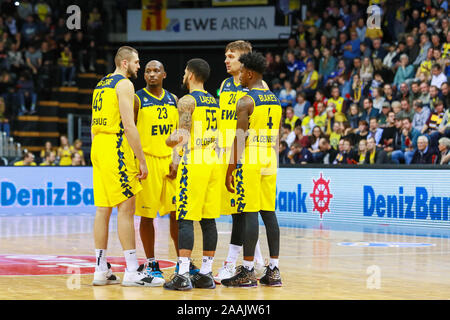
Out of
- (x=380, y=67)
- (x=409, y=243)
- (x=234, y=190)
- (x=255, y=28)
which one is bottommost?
(x=409, y=243)

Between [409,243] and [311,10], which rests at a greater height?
[311,10]

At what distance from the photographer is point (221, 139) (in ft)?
29.2

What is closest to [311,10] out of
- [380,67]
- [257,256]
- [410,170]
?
[380,67]

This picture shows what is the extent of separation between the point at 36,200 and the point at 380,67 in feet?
30.4

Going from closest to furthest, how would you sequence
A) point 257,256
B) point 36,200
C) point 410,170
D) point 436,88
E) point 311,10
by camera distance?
1. point 257,256
2. point 410,170
3. point 436,88
4. point 36,200
5. point 311,10

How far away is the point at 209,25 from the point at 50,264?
17.9 meters

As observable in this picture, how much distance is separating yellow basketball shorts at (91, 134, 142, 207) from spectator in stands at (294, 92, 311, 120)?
1403cm

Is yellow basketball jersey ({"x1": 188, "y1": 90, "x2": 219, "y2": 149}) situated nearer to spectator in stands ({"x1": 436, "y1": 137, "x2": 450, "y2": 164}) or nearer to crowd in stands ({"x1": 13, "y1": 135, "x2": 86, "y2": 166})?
spectator in stands ({"x1": 436, "y1": 137, "x2": 450, "y2": 164})

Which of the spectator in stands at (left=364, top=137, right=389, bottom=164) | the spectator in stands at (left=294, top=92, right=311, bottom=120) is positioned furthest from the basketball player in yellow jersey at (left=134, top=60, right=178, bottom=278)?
the spectator in stands at (left=294, top=92, right=311, bottom=120)

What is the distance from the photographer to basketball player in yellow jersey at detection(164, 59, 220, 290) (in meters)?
8.20

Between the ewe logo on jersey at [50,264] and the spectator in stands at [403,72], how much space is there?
448 inches

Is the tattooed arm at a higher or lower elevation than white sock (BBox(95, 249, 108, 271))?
higher

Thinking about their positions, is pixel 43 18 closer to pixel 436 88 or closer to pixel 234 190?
pixel 436 88

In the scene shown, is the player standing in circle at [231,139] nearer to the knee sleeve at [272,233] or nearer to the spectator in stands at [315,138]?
the knee sleeve at [272,233]
